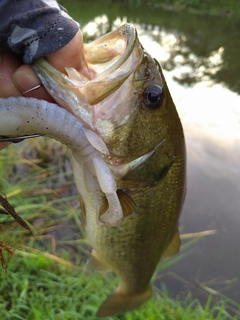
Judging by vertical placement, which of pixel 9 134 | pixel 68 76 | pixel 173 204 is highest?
pixel 68 76

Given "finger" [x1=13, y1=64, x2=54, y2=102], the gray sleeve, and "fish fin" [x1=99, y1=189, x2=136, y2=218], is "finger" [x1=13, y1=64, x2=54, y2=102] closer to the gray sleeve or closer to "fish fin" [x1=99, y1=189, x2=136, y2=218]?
the gray sleeve

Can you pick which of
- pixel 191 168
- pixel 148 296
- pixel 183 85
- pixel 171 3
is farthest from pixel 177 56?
pixel 171 3

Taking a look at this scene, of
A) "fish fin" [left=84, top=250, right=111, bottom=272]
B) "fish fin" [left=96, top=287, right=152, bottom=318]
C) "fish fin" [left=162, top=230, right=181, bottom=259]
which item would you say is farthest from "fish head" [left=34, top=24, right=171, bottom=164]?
"fish fin" [left=96, top=287, right=152, bottom=318]

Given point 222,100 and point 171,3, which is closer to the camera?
point 222,100

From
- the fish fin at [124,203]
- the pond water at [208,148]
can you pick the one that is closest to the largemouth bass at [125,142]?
the fish fin at [124,203]

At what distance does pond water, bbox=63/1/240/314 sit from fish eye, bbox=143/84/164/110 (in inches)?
88.4

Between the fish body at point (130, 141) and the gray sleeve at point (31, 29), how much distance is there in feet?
0.20

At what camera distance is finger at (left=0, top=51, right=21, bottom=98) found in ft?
4.16

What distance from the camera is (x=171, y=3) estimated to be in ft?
71.1

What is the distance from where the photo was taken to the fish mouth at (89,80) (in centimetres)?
125

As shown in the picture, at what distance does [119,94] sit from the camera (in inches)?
54.1

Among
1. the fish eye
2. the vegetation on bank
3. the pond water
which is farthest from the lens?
the vegetation on bank

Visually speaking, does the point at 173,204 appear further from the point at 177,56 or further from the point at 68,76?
the point at 177,56

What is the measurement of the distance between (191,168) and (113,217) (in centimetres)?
351
